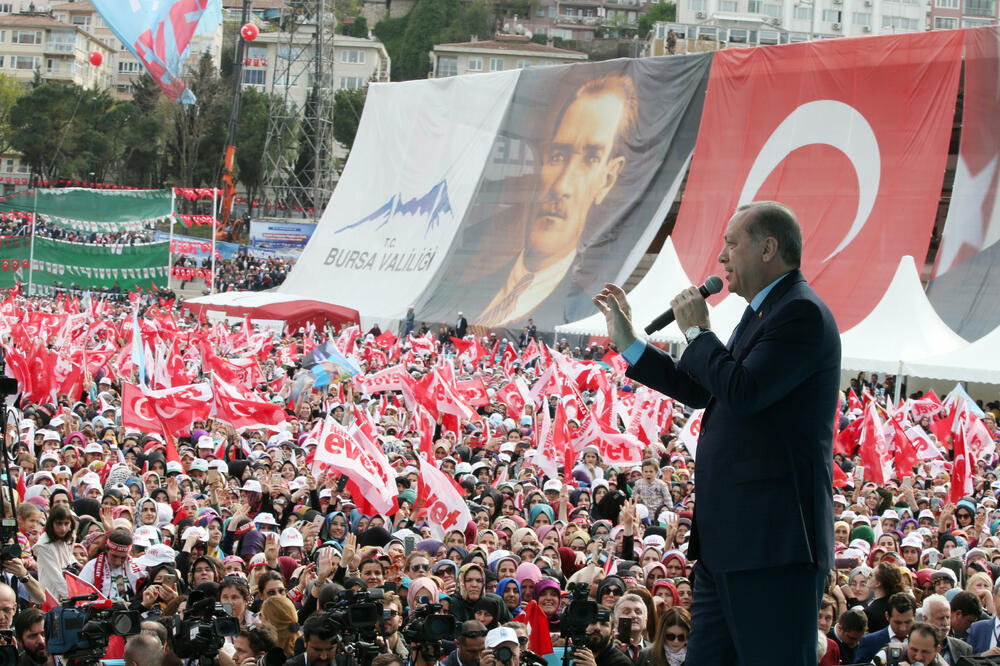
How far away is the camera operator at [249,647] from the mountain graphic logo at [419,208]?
115 ft

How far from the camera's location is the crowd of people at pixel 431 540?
6.14 metres

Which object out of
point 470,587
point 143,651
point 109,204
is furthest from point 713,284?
point 109,204

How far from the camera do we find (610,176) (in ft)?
120

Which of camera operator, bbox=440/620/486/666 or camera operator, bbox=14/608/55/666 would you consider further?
camera operator, bbox=440/620/486/666

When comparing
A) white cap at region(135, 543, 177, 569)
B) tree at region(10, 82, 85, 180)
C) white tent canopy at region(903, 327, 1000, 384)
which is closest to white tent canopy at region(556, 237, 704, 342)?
white tent canopy at region(903, 327, 1000, 384)

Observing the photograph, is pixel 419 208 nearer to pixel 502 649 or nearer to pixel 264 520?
pixel 264 520

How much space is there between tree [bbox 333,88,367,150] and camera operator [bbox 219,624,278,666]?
259ft

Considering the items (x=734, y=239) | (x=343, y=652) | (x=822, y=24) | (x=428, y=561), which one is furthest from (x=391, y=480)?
(x=822, y=24)

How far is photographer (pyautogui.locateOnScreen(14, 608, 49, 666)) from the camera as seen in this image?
5.68m

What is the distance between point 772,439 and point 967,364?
2056 cm

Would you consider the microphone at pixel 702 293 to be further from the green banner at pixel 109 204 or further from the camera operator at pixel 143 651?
the green banner at pixel 109 204

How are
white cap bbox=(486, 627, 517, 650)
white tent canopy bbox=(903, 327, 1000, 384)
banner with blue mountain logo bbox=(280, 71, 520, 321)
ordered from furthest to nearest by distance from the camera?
1. banner with blue mountain logo bbox=(280, 71, 520, 321)
2. white tent canopy bbox=(903, 327, 1000, 384)
3. white cap bbox=(486, 627, 517, 650)

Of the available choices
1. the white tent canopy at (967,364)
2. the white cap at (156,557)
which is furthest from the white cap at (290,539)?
the white tent canopy at (967,364)

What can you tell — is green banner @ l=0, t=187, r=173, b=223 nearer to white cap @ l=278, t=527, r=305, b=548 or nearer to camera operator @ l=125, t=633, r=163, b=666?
white cap @ l=278, t=527, r=305, b=548
